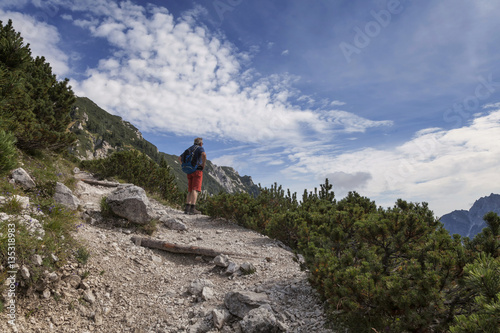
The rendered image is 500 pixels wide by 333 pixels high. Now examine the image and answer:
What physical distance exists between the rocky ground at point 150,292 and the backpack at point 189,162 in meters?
3.85

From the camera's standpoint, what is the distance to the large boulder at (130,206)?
775 cm

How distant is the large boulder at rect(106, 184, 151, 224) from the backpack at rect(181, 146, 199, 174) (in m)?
2.99

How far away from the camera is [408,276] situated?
3305 millimetres

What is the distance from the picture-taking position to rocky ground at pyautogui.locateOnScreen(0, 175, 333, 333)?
3963 mm

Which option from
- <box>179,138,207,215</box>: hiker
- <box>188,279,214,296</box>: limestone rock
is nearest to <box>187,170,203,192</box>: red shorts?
<box>179,138,207,215</box>: hiker

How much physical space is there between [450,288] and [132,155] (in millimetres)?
17907

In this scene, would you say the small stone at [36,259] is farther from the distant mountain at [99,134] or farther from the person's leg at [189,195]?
the distant mountain at [99,134]

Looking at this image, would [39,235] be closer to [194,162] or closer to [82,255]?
[82,255]

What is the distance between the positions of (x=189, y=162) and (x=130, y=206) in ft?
11.6

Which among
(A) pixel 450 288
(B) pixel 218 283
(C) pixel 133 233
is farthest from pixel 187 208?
(A) pixel 450 288

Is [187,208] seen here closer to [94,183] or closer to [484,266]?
[94,183]

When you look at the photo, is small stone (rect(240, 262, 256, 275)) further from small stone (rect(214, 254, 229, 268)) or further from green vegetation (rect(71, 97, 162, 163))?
green vegetation (rect(71, 97, 162, 163))

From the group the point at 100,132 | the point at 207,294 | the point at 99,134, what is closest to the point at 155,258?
the point at 207,294

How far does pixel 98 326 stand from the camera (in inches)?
163
